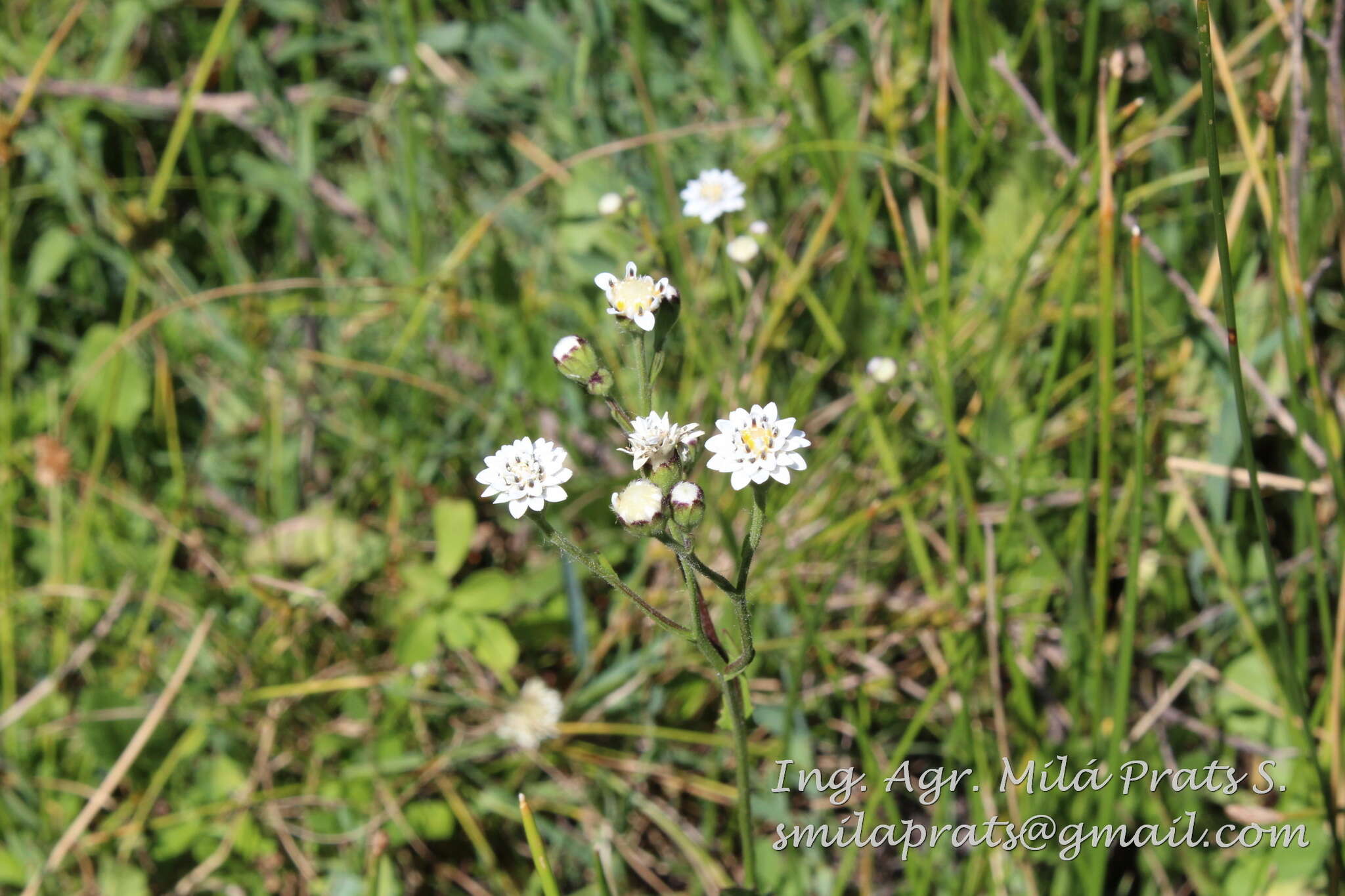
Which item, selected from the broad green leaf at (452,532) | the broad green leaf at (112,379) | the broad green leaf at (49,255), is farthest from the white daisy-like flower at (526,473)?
the broad green leaf at (49,255)

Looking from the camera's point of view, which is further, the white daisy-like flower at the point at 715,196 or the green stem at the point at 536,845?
the white daisy-like flower at the point at 715,196

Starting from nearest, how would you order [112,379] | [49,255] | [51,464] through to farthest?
[51,464] < [112,379] < [49,255]

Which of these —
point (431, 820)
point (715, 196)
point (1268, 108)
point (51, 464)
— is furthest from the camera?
point (51, 464)

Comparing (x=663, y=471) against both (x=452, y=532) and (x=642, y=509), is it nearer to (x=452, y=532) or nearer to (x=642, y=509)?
(x=642, y=509)

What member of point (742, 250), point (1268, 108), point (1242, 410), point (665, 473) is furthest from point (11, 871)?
point (1268, 108)

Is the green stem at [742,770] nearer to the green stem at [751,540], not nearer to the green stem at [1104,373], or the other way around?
the green stem at [751,540]

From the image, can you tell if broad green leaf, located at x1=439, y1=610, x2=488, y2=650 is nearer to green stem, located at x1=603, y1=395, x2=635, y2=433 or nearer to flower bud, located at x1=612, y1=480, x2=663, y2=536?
green stem, located at x1=603, y1=395, x2=635, y2=433

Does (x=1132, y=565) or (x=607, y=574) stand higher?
(x=607, y=574)
